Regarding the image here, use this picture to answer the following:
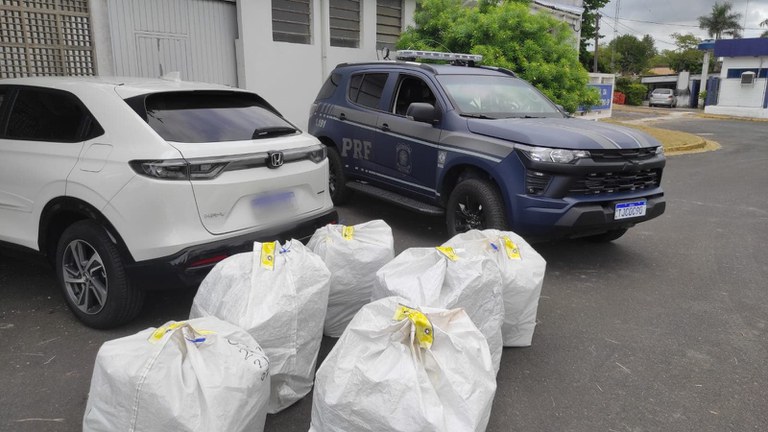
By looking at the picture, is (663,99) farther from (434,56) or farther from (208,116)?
(208,116)

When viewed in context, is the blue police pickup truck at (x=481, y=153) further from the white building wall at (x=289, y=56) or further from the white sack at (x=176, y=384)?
the white sack at (x=176, y=384)

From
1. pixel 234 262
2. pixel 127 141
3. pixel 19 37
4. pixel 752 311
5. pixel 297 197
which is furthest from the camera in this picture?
pixel 19 37

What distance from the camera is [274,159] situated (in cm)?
381

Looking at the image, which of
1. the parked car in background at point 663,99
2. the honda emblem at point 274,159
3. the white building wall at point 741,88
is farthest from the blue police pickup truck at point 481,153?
the parked car in background at point 663,99

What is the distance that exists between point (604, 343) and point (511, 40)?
8064 millimetres

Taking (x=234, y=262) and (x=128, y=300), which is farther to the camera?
(x=128, y=300)

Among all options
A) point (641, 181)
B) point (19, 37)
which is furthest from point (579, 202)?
point (19, 37)

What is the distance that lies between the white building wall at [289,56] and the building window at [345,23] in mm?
120

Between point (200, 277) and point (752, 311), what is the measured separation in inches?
156

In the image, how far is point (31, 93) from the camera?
4090 millimetres

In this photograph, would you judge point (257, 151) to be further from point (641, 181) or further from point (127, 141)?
point (641, 181)

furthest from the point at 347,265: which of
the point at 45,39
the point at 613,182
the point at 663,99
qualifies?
the point at 663,99

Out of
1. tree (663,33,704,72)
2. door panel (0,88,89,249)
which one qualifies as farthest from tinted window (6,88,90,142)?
tree (663,33,704,72)

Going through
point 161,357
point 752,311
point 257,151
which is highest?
point 257,151
